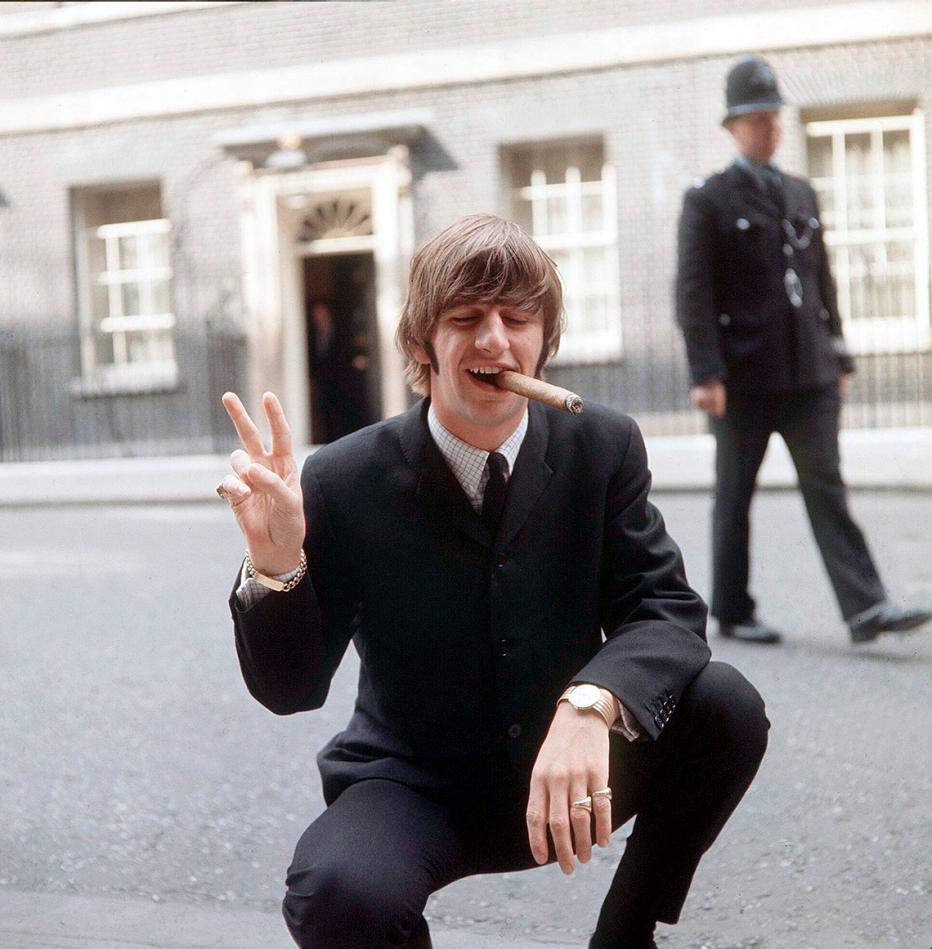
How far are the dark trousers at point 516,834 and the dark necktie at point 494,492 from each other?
0.39m

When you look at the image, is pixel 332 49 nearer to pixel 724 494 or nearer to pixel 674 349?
pixel 674 349

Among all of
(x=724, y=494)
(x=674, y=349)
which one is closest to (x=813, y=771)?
(x=724, y=494)

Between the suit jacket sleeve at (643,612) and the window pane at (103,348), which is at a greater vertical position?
the window pane at (103,348)

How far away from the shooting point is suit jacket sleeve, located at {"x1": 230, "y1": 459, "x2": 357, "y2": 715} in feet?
6.89

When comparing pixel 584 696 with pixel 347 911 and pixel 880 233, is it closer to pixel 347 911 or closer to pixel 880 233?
pixel 347 911

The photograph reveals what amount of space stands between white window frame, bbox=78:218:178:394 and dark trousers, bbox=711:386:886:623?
1195 centimetres

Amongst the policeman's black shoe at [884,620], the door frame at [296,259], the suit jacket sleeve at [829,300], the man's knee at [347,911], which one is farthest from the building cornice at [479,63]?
the man's knee at [347,911]

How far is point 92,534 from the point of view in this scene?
1027cm

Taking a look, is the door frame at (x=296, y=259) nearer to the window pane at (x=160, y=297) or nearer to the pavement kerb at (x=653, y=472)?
the pavement kerb at (x=653, y=472)

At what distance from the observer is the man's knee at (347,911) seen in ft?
6.47

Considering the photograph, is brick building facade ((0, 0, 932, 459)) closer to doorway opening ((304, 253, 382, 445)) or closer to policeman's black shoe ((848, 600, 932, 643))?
doorway opening ((304, 253, 382, 445))

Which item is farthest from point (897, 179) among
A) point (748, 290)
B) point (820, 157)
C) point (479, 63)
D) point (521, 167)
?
point (748, 290)

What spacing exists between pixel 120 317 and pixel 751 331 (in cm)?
1281

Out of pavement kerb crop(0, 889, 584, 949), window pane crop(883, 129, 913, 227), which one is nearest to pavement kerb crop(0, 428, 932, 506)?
window pane crop(883, 129, 913, 227)
